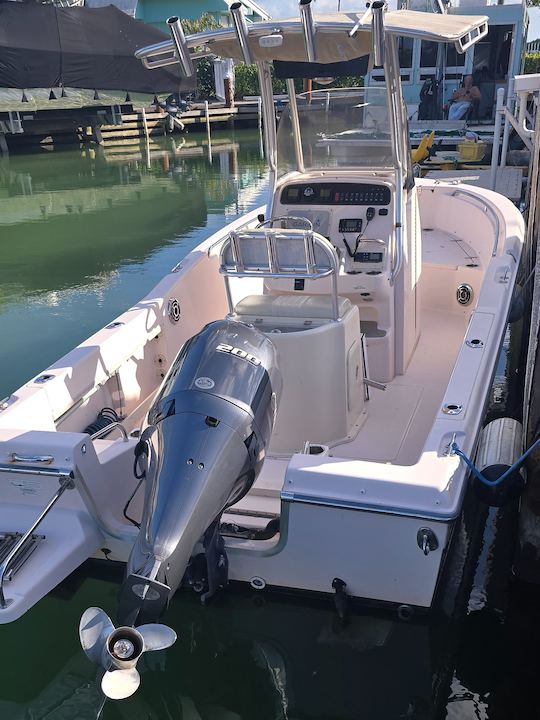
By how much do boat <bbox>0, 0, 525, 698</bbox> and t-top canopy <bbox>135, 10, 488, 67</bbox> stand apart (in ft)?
0.05

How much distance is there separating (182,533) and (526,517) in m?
1.64

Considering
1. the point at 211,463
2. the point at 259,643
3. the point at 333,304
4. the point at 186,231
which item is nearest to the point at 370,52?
the point at 333,304

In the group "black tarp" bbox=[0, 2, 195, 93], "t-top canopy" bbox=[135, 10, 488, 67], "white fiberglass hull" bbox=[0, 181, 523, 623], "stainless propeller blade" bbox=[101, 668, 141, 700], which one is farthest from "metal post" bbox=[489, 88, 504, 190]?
"black tarp" bbox=[0, 2, 195, 93]

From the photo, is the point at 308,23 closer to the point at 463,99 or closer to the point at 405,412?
the point at 405,412

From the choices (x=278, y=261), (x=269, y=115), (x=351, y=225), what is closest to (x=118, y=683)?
(x=278, y=261)

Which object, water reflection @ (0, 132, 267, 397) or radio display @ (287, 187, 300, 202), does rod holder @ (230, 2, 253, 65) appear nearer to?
radio display @ (287, 187, 300, 202)

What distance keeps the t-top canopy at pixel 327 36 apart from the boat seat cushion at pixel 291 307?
3.67ft

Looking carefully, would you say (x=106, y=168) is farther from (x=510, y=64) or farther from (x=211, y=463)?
(x=211, y=463)

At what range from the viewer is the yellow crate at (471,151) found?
36.1 ft

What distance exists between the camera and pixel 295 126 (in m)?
4.44

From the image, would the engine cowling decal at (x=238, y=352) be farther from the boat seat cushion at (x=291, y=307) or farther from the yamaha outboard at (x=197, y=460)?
the boat seat cushion at (x=291, y=307)

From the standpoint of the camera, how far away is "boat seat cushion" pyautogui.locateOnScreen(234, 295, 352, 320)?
126 inches

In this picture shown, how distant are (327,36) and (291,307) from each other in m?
1.26

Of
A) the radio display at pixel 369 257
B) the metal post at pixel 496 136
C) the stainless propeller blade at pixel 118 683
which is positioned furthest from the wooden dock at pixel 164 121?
the stainless propeller blade at pixel 118 683
